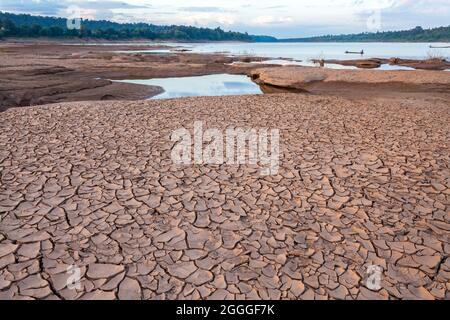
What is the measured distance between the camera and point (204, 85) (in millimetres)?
17734

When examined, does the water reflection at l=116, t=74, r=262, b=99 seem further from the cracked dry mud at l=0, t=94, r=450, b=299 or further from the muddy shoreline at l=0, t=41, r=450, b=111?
the cracked dry mud at l=0, t=94, r=450, b=299

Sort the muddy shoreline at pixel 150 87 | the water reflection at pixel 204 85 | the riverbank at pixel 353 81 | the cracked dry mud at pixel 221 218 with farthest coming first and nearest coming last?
the riverbank at pixel 353 81 < the water reflection at pixel 204 85 < the muddy shoreline at pixel 150 87 < the cracked dry mud at pixel 221 218

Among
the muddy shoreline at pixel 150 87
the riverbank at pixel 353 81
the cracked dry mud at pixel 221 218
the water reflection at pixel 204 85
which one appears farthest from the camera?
the riverbank at pixel 353 81

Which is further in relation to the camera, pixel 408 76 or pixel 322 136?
pixel 408 76

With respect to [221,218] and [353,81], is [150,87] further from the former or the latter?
[221,218]

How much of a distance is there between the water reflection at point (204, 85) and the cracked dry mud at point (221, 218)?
8342mm

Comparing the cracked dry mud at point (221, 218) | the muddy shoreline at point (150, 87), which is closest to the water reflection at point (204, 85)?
the muddy shoreline at point (150, 87)

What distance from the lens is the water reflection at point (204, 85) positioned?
49.8 feet

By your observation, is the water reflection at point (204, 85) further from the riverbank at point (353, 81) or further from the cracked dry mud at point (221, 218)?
the cracked dry mud at point (221, 218)

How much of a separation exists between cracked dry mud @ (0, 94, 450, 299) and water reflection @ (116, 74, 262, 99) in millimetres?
8342

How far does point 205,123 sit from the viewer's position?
8016 mm
